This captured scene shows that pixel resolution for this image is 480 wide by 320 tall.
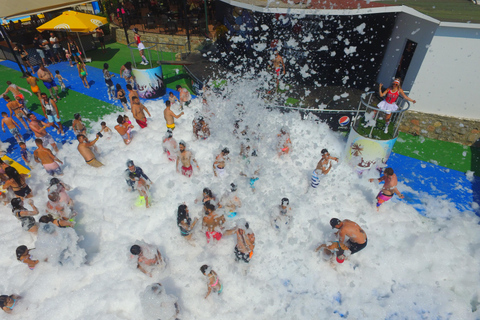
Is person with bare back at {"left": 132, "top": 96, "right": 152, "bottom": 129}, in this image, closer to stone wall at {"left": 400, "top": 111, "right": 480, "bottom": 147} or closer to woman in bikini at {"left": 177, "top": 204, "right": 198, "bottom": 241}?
woman in bikini at {"left": 177, "top": 204, "right": 198, "bottom": 241}

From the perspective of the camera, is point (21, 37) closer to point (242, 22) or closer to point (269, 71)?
point (242, 22)

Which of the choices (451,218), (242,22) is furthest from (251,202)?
(242,22)

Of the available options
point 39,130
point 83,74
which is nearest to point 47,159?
point 39,130

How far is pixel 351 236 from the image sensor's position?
18.1 ft

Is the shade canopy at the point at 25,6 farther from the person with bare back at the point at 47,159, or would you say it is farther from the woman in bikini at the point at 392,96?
the woman in bikini at the point at 392,96

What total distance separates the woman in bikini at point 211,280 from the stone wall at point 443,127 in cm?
926

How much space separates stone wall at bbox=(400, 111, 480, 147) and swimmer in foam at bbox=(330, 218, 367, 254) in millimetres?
6754

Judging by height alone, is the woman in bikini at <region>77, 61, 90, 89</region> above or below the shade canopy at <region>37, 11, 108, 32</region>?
below

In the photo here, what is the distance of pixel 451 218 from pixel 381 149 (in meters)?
2.42

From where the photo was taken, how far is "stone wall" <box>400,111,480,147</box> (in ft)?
31.1

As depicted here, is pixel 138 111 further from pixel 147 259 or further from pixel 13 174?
pixel 147 259

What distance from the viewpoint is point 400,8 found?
8719 millimetres

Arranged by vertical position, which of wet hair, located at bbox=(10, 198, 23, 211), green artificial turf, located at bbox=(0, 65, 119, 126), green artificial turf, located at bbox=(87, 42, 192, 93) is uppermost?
wet hair, located at bbox=(10, 198, 23, 211)

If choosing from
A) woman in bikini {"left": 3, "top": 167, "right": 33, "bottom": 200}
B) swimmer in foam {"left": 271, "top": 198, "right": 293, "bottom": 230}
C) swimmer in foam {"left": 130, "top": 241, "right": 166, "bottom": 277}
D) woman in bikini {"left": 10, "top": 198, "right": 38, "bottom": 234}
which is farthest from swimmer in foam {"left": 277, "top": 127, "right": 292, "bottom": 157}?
woman in bikini {"left": 3, "top": 167, "right": 33, "bottom": 200}
